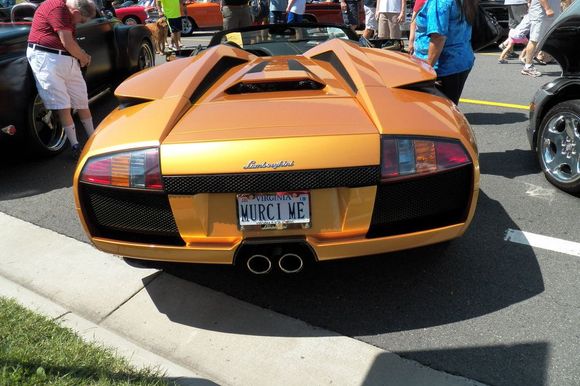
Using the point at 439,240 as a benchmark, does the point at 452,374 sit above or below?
below

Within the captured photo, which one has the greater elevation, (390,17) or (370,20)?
(390,17)

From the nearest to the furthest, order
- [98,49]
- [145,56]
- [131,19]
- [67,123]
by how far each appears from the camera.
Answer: [67,123]
[98,49]
[145,56]
[131,19]

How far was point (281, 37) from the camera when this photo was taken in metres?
4.29

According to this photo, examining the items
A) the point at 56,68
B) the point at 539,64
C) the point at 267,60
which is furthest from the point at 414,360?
the point at 539,64

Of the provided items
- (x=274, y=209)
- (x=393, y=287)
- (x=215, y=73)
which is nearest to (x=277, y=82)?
(x=215, y=73)

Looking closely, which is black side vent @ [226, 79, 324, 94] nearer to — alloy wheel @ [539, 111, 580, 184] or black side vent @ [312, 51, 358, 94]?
black side vent @ [312, 51, 358, 94]

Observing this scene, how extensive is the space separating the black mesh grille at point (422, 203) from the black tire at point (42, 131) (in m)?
3.72

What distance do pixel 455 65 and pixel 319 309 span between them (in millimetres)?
2684

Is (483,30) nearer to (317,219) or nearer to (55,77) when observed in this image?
(317,219)

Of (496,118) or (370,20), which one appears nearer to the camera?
(496,118)

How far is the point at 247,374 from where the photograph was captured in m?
2.33

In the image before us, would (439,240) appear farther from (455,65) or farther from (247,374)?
(455,65)

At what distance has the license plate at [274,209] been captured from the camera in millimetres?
2301

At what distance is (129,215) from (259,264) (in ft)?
2.12
